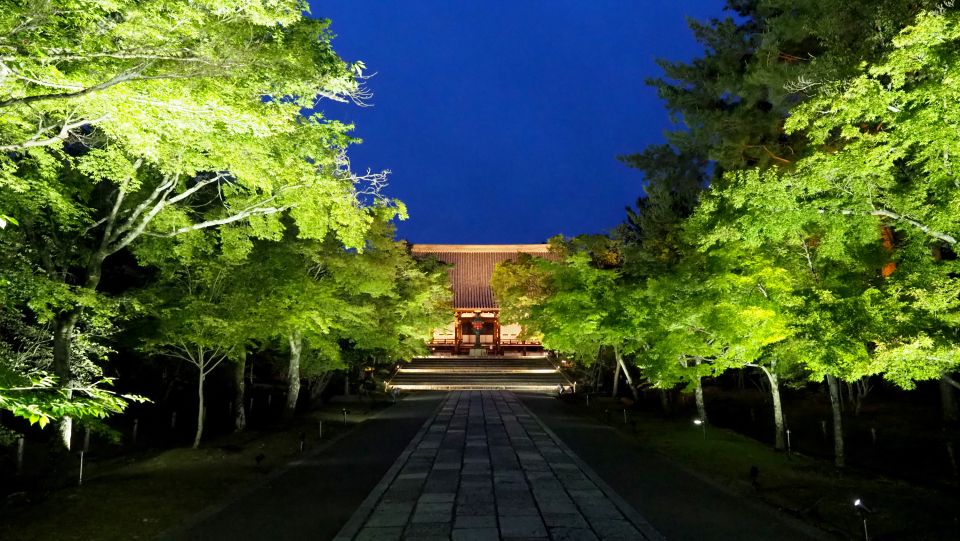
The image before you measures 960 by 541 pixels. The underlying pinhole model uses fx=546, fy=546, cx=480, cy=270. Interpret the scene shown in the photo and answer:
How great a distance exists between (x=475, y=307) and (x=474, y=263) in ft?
19.9

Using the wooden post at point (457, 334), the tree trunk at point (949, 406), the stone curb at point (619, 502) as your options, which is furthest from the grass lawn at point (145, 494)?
the wooden post at point (457, 334)

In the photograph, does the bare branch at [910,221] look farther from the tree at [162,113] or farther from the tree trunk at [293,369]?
the tree trunk at [293,369]

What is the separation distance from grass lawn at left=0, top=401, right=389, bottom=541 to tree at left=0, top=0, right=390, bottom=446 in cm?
197

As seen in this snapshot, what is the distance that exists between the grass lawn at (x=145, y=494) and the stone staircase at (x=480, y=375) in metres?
14.8

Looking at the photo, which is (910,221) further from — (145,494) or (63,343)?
(63,343)

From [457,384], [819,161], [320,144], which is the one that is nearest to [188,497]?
[320,144]

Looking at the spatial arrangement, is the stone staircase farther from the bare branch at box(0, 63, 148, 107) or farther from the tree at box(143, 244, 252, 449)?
the bare branch at box(0, 63, 148, 107)

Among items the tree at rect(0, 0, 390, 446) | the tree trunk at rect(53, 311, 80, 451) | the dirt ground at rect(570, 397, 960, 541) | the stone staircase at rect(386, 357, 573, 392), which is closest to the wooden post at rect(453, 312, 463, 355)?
the stone staircase at rect(386, 357, 573, 392)

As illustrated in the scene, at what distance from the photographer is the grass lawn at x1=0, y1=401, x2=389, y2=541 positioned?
674 centimetres

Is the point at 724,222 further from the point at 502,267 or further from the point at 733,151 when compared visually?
the point at 502,267

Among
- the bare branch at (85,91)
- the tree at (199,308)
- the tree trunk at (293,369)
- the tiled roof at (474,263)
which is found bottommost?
the tree trunk at (293,369)

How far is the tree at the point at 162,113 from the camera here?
496cm

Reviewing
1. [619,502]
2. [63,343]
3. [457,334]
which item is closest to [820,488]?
[619,502]

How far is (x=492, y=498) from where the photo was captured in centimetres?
811
